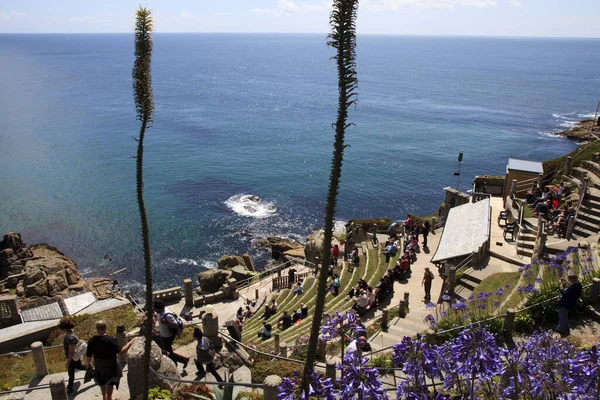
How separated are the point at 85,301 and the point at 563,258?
23.7m

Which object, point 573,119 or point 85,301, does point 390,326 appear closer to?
point 85,301

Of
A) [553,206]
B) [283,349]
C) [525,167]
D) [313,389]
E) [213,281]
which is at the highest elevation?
[313,389]

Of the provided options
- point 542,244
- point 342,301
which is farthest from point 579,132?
point 342,301

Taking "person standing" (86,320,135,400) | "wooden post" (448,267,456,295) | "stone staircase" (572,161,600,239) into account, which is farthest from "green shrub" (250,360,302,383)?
"stone staircase" (572,161,600,239)

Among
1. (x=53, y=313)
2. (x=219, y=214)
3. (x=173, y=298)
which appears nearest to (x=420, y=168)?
(x=219, y=214)

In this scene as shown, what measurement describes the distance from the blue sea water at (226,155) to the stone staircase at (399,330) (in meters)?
9.35

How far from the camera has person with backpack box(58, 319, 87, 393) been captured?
1104 centimetres

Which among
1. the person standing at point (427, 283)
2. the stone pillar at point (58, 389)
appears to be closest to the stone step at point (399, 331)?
the person standing at point (427, 283)

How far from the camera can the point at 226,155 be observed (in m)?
68.9

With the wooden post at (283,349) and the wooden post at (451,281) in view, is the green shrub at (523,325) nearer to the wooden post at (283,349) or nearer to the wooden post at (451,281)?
the wooden post at (451,281)

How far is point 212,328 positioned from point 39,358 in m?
4.66

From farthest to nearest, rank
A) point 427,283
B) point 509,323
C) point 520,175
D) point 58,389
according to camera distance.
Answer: point 520,175, point 427,283, point 509,323, point 58,389

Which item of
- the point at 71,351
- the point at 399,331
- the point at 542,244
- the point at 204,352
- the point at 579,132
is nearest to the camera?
the point at 71,351

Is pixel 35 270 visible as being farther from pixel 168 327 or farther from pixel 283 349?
pixel 283 349
